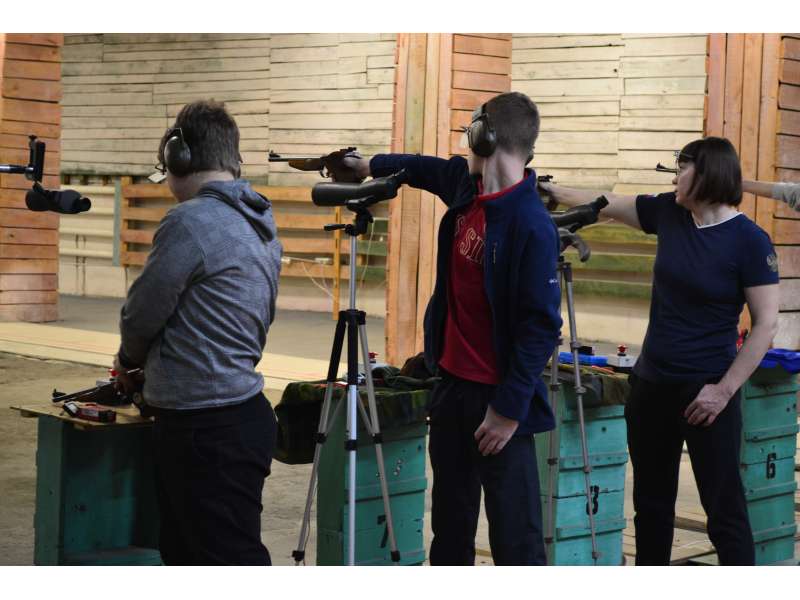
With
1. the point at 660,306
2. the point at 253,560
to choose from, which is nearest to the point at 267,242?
the point at 253,560

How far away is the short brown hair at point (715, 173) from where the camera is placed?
13.3ft

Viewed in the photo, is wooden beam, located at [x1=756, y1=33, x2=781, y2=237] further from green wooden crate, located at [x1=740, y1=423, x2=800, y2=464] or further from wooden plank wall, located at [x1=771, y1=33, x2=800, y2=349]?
green wooden crate, located at [x1=740, y1=423, x2=800, y2=464]

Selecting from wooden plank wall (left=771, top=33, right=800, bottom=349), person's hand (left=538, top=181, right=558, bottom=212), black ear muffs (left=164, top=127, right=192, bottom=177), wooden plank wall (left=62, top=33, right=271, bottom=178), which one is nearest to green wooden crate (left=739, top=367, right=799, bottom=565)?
person's hand (left=538, top=181, right=558, bottom=212)

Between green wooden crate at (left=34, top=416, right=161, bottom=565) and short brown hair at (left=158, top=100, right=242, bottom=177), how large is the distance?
1048 mm

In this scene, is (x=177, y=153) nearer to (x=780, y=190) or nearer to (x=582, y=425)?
(x=582, y=425)

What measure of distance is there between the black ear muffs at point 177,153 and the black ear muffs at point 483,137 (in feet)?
2.78

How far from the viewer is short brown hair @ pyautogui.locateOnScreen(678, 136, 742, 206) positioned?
13.3 feet

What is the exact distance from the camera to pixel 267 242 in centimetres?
341

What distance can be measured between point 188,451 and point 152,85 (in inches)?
543

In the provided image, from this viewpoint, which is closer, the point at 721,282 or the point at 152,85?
the point at 721,282

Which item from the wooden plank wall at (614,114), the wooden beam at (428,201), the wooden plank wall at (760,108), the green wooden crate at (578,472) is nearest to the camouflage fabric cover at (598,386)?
the green wooden crate at (578,472)

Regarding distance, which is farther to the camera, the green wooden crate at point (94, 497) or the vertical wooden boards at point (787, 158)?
the vertical wooden boards at point (787, 158)

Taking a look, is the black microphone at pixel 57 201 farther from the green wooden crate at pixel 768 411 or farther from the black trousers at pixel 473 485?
the green wooden crate at pixel 768 411
